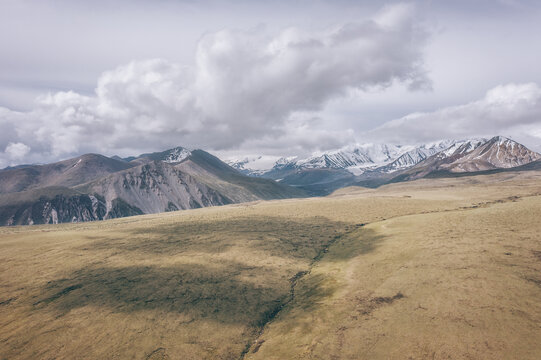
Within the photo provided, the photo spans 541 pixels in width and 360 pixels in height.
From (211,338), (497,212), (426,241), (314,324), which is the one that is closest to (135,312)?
(211,338)

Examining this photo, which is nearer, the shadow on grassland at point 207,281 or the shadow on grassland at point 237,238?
the shadow on grassland at point 207,281

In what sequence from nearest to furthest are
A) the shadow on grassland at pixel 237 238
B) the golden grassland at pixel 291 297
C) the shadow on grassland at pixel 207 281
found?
1. the golden grassland at pixel 291 297
2. the shadow on grassland at pixel 207 281
3. the shadow on grassland at pixel 237 238

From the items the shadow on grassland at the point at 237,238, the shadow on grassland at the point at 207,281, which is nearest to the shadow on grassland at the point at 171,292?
the shadow on grassland at the point at 207,281

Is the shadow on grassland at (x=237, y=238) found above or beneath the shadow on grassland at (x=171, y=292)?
above

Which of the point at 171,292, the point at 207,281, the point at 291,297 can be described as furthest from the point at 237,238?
the point at 291,297

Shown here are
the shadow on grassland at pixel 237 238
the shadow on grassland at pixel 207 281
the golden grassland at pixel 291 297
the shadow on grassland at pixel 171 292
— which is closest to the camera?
the golden grassland at pixel 291 297

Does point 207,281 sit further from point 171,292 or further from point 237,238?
point 237,238

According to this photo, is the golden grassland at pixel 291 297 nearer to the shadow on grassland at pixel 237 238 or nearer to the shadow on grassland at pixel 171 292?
the shadow on grassland at pixel 171 292

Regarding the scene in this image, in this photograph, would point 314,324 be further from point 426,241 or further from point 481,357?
point 426,241
